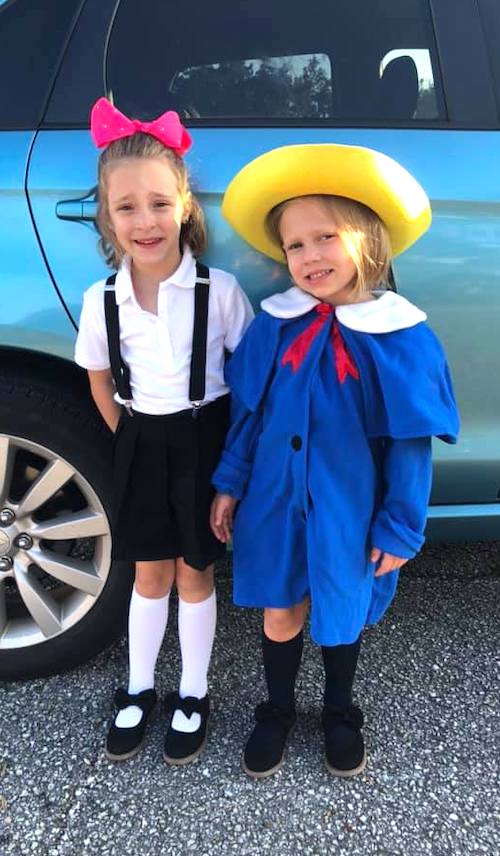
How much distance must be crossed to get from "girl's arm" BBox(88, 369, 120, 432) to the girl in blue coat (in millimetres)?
302

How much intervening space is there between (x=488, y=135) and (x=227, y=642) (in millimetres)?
1606

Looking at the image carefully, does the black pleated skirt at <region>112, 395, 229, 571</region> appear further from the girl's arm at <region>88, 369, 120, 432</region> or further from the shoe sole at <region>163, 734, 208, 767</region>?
the shoe sole at <region>163, 734, 208, 767</region>

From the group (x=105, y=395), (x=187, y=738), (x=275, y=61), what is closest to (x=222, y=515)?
(x=105, y=395)

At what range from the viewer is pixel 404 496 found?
5.28 feet

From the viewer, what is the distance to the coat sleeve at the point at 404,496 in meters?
1.60

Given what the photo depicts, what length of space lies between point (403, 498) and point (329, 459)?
0.17 metres

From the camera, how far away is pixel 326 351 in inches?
63.9

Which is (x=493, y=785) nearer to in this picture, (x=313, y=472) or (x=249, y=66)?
(x=313, y=472)

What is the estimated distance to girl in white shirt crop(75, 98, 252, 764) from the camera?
162cm

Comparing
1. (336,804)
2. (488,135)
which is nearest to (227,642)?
(336,804)

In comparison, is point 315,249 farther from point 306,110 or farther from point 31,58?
point 31,58

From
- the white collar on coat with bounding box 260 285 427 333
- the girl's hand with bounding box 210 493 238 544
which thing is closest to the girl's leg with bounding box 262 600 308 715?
the girl's hand with bounding box 210 493 238 544

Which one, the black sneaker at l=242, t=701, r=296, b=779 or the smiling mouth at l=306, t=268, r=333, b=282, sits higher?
the smiling mouth at l=306, t=268, r=333, b=282

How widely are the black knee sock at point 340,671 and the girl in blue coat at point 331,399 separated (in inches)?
3.6
